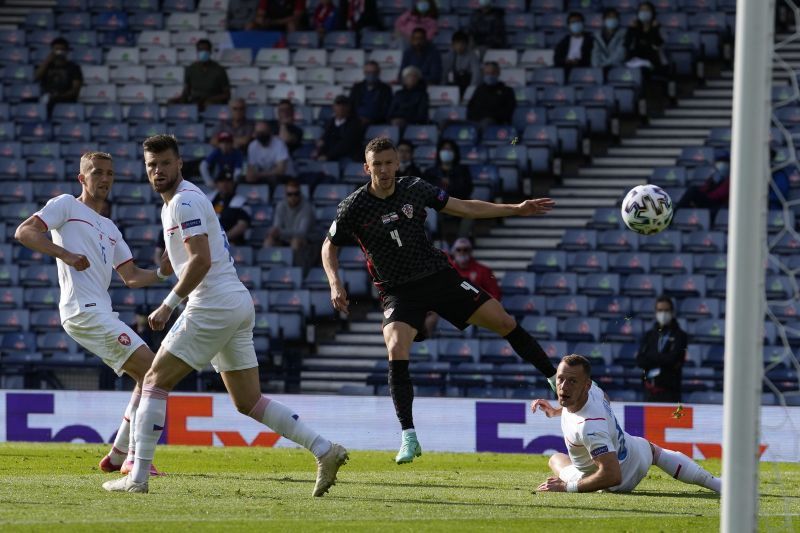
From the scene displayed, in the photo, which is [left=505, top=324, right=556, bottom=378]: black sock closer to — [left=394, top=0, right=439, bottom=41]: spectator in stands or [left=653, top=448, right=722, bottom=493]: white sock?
[left=653, top=448, right=722, bottom=493]: white sock

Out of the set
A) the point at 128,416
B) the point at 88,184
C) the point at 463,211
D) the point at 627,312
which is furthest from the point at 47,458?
the point at 627,312

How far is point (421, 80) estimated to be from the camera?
21.7m

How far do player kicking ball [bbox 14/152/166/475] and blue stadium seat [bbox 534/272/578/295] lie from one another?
950 cm

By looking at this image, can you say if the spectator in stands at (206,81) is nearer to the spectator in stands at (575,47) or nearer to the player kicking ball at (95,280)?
the spectator in stands at (575,47)

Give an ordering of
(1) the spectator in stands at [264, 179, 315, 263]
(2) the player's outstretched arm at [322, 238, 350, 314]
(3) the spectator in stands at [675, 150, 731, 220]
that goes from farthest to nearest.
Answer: (1) the spectator in stands at [264, 179, 315, 263], (3) the spectator in stands at [675, 150, 731, 220], (2) the player's outstretched arm at [322, 238, 350, 314]

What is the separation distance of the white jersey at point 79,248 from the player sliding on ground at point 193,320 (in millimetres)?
1692

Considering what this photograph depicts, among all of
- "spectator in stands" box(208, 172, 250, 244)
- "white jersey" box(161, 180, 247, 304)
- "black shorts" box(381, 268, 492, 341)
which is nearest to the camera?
"white jersey" box(161, 180, 247, 304)

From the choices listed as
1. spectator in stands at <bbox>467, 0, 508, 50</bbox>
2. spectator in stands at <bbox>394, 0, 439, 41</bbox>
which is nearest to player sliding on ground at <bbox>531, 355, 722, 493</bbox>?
spectator in stands at <bbox>467, 0, 508, 50</bbox>

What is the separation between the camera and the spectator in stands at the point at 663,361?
16469 mm

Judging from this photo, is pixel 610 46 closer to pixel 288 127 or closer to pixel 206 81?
pixel 288 127

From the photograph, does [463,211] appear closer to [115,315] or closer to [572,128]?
[115,315]

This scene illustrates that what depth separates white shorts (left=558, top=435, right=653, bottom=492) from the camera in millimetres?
9617

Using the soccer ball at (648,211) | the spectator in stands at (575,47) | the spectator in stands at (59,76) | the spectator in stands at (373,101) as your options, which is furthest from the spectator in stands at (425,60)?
the soccer ball at (648,211)

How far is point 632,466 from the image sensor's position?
9641 millimetres
